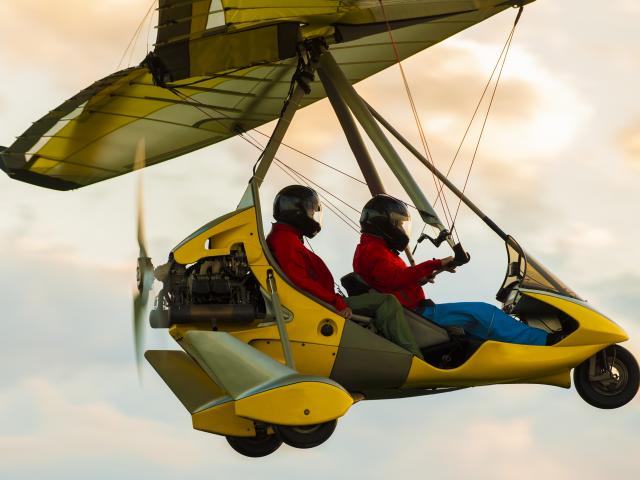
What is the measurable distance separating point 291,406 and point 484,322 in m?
2.46

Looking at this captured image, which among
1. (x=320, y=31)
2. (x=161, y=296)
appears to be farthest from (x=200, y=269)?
(x=320, y=31)

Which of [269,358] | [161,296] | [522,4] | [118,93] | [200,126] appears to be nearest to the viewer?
[269,358]

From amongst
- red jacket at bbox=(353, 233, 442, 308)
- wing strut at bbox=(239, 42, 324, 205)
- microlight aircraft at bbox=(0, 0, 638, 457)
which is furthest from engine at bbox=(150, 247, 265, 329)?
red jacket at bbox=(353, 233, 442, 308)

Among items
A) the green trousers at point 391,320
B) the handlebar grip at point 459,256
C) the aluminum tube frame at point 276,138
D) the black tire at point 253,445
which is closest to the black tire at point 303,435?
the black tire at point 253,445

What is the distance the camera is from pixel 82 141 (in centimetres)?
1650

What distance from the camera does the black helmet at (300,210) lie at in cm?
1369

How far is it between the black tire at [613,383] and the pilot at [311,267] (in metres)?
1.72

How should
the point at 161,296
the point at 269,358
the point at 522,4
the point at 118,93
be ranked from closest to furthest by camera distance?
the point at 269,358 < the point at 161,296 < the point at 522,4 < the point at 118,93

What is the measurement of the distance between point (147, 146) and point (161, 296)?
4.17 m

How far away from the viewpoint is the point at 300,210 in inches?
539

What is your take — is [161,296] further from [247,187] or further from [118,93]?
[118,93]

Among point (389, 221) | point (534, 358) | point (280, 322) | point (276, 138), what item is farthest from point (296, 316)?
point (534, 358)

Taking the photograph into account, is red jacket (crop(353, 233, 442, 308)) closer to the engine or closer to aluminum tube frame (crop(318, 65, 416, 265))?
the engine

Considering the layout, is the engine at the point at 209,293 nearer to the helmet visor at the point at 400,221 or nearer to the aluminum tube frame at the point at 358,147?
the helmet visor at the point at 400,221
